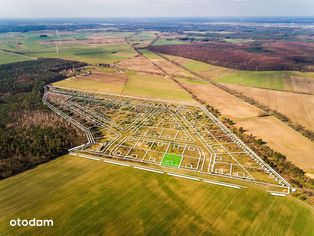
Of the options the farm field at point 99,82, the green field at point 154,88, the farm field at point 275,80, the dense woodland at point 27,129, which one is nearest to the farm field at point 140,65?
the green field at point 154,88

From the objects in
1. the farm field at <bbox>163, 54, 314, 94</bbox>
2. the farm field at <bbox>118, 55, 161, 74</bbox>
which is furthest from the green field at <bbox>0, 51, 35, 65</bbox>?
the farm field at <bbox>163, 54, 314, 94</bbox>

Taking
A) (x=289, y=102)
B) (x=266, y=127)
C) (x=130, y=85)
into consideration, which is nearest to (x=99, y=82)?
(x=130, y=85)

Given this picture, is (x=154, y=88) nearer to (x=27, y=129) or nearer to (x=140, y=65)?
(x=140, y=65)

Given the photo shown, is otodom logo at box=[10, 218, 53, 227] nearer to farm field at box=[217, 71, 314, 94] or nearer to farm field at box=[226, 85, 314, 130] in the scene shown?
farm field at box=[226, 85, 314, 130]

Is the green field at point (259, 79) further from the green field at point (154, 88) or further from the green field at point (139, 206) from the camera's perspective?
the green field at point (139, 206)

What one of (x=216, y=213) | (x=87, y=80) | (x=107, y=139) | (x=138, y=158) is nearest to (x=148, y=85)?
(x=87, y=80)
